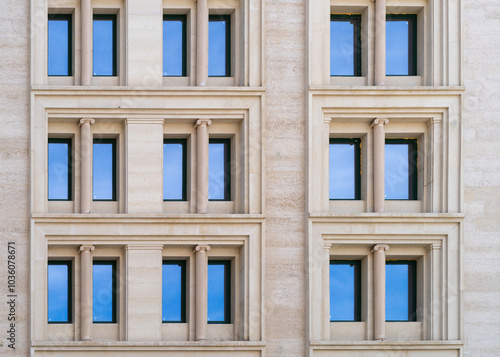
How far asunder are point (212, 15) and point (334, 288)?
10.1m

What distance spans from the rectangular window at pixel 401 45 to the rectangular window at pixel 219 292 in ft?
28.5

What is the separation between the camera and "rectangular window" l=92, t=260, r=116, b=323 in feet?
99.8

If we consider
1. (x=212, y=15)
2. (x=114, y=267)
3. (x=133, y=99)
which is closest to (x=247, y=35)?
(x=212, y=15)

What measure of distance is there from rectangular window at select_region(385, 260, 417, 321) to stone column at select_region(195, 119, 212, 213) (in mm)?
6600

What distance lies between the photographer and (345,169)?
31.5 meters

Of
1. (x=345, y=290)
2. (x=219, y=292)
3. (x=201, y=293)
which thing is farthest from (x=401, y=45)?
(x=201, y=293)

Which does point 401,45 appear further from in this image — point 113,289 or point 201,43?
point 113,289

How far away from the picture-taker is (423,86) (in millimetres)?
30844

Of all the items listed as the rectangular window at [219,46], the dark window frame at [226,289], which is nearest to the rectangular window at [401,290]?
the dark window frame at [226,289]

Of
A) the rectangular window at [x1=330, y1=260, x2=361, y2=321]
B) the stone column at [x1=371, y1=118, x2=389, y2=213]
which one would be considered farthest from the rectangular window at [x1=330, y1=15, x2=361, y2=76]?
the rectangular window at [x1=330, y1=260, x2=361, y2=321]

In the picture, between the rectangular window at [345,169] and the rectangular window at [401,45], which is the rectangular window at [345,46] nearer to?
the rectangular window at [401,45]

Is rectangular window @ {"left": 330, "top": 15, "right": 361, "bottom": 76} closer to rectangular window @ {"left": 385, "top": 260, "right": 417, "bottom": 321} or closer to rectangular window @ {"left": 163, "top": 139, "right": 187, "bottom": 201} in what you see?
rectangular window @ {"left": 163, "top": 139, "right": 187, "bottom": 201}

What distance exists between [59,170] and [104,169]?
148cm

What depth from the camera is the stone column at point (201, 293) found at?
98.4ft
